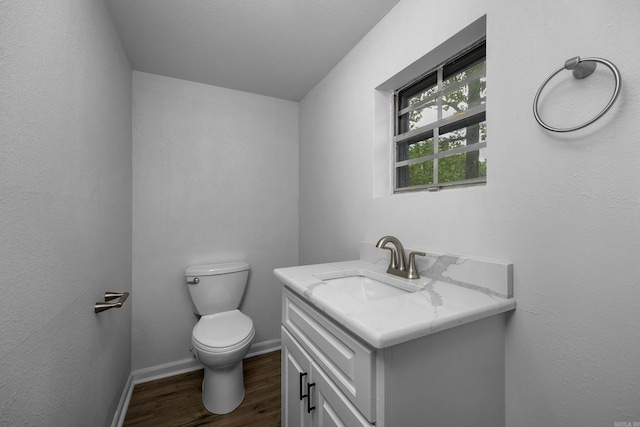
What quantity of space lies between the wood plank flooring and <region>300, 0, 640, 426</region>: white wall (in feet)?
4.36

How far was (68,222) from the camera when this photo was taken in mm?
883

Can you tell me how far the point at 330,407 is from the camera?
845 millimetres

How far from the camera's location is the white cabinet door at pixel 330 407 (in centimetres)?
73

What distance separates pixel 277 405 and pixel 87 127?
5.81ft

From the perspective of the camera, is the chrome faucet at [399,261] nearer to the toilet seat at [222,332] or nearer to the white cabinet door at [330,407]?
the white cabinet door at [330,407]

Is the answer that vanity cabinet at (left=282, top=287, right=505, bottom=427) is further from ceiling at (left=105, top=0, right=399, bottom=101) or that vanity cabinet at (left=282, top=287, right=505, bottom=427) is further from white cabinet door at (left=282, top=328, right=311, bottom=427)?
ceiling at (left=105, top=0, right=399, bottom=101)

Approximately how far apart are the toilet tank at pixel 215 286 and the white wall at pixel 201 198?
16cm

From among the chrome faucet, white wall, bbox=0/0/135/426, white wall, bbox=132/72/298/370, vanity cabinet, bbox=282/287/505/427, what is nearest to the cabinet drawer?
vanity cabinet, bbox=282/287/505/427

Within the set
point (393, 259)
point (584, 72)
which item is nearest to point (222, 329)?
point (393, 259)

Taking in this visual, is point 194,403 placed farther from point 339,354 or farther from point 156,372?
point 339,354

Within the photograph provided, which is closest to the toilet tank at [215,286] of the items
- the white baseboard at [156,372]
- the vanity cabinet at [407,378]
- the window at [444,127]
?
the white baseboard at [156,372]

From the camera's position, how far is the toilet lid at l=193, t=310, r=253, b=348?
1.54m

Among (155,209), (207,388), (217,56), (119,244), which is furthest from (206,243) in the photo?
(217,56)

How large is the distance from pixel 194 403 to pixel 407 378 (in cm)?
160
